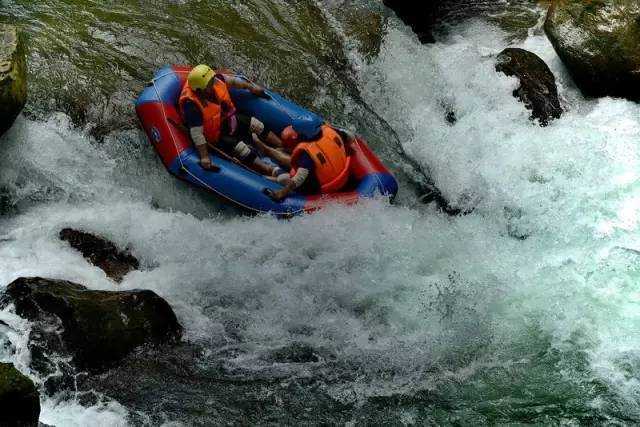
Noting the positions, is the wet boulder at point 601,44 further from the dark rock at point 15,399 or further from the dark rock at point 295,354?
the dark rock at point 15,399

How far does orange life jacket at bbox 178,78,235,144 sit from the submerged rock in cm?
150

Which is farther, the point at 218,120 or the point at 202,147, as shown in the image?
the point at 218,120

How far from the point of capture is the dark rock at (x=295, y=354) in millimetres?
5781

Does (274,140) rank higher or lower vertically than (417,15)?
lower

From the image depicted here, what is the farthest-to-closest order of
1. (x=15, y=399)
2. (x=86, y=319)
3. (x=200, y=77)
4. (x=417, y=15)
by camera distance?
(x=417, y=15) < (x=200, y=77) < (x=86, y=319) < (x=15, y=399)

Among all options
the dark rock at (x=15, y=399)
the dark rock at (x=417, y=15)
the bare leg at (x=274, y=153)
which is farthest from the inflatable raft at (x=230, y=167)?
the dark rock at (x=15, y=399)

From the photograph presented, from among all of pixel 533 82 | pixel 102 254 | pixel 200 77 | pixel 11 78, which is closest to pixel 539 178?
pixel 533 82

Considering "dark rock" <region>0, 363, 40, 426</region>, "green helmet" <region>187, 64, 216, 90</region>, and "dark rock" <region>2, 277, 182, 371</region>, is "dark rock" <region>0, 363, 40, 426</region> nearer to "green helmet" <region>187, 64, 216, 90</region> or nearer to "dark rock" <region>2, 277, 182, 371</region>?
"dark rock" <region>2, 277, 182, 371</region>

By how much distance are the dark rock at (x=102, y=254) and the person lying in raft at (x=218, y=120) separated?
3.96 feet

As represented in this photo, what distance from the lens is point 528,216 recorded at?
752 centimetres

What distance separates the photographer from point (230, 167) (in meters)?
7.30

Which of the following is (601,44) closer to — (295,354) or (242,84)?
(242,84)

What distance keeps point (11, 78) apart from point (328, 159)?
3065 mm

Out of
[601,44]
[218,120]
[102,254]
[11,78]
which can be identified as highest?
[601,44]
